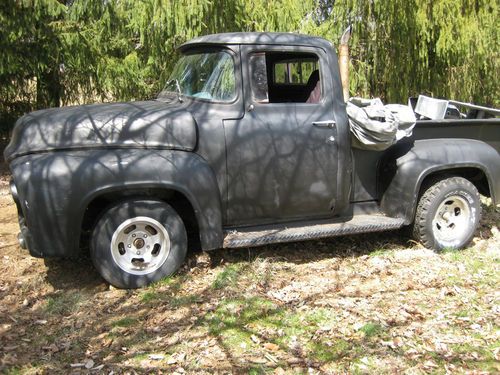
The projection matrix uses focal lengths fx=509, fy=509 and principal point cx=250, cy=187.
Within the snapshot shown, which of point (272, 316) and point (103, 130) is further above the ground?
point (103, 130)

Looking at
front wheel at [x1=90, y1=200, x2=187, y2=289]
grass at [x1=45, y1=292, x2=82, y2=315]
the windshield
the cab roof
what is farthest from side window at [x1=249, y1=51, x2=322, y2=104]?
grass at [x1=45, y1=292, x2=82, y2=315]

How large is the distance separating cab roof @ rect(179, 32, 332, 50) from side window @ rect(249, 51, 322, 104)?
0.10 m

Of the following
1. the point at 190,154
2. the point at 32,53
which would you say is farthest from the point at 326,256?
the point at 32,53

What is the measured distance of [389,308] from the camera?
4051mm

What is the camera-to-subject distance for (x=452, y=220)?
541cm

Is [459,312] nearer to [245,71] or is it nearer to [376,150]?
[376,150]

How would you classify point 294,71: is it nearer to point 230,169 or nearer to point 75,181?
point 230,169

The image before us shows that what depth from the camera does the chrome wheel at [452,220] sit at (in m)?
5.30

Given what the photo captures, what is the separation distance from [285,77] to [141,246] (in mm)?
2341

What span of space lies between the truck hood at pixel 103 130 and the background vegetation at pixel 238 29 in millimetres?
3696

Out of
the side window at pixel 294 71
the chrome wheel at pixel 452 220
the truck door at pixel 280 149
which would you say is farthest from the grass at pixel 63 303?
the chrome wheel at pixel 452 220

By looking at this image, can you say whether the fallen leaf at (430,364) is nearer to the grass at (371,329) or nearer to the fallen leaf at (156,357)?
the grass at (371,329)

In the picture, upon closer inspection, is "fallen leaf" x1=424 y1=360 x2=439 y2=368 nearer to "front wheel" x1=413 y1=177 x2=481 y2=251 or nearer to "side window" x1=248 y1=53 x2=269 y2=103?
"front wheel" x1=413 y1=177 x2=481 y2=251

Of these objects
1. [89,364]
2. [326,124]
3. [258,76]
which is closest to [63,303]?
[89,364]
